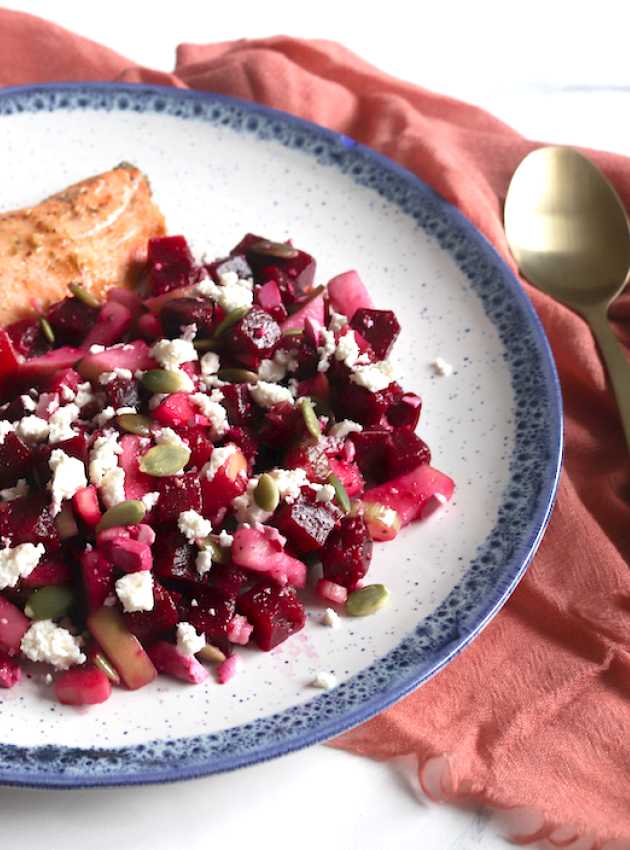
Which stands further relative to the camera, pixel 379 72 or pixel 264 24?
pixel 264 24

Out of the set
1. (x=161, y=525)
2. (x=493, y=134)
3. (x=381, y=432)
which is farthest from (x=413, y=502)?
(x=493, y=134)

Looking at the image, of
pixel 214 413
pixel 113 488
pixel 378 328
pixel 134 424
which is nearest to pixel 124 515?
pixel 113 488

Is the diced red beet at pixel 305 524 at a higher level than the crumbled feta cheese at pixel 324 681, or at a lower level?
higher

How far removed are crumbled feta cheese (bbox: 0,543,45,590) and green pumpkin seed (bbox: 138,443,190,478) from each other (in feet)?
1.07

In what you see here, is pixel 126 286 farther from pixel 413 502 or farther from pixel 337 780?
pixel 337 780

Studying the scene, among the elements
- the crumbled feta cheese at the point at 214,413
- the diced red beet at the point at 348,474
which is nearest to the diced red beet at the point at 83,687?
the crumbled feta cheese at the point at 214,413

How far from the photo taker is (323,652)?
2777mm

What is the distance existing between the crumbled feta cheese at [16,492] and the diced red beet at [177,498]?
35 cm

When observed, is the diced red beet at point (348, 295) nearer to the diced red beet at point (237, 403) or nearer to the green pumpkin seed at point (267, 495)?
the diced red beet at point (237, 403)

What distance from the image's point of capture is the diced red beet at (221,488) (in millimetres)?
2803

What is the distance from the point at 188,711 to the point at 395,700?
1.56 feet

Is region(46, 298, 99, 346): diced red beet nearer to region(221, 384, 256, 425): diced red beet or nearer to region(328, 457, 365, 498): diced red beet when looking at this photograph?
region(221, 384, 256, 425): diced red beet

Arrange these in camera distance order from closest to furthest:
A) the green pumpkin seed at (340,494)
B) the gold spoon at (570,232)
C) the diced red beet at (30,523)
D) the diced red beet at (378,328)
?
the diced red beet at (30,523) → the green pumpkin seed at (340,494) → the diced red beet at (378,328) → the gold spoon at (570,232)

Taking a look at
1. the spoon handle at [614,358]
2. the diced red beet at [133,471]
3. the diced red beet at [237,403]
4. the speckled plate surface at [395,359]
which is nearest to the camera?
the speckled plate surface at [395,359]
